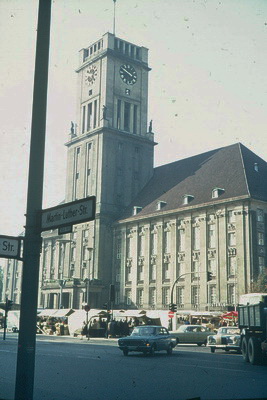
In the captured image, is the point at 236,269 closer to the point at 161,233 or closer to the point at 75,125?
the point at 161,233

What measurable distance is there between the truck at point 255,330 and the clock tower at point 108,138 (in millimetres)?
55491

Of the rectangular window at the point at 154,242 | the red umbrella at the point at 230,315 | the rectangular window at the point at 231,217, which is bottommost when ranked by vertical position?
the red umbrella at the point at 230,315

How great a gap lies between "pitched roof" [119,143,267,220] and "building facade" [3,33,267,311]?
19 cm

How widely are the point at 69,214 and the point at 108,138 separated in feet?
245

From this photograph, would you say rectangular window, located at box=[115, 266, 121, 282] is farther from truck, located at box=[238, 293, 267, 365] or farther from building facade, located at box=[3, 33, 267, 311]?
truck, located at box=[238, 293, 267, 365]

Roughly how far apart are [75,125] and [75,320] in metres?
44.4

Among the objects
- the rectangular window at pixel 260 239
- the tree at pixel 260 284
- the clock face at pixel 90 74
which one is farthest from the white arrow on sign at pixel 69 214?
the clock face at pixel 90 74

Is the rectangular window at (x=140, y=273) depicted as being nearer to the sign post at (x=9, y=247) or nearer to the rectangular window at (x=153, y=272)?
the rectangular window at (x=153, y=272)

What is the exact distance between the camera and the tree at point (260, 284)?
54594 millimetres

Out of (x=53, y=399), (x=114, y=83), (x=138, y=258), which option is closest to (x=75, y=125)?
(x=114, y=83)

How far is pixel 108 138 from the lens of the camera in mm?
81375

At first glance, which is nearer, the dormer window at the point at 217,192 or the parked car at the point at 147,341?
the parked car at the point at 147,341

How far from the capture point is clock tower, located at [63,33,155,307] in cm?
7994

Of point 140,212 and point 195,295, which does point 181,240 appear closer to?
point 195,295
